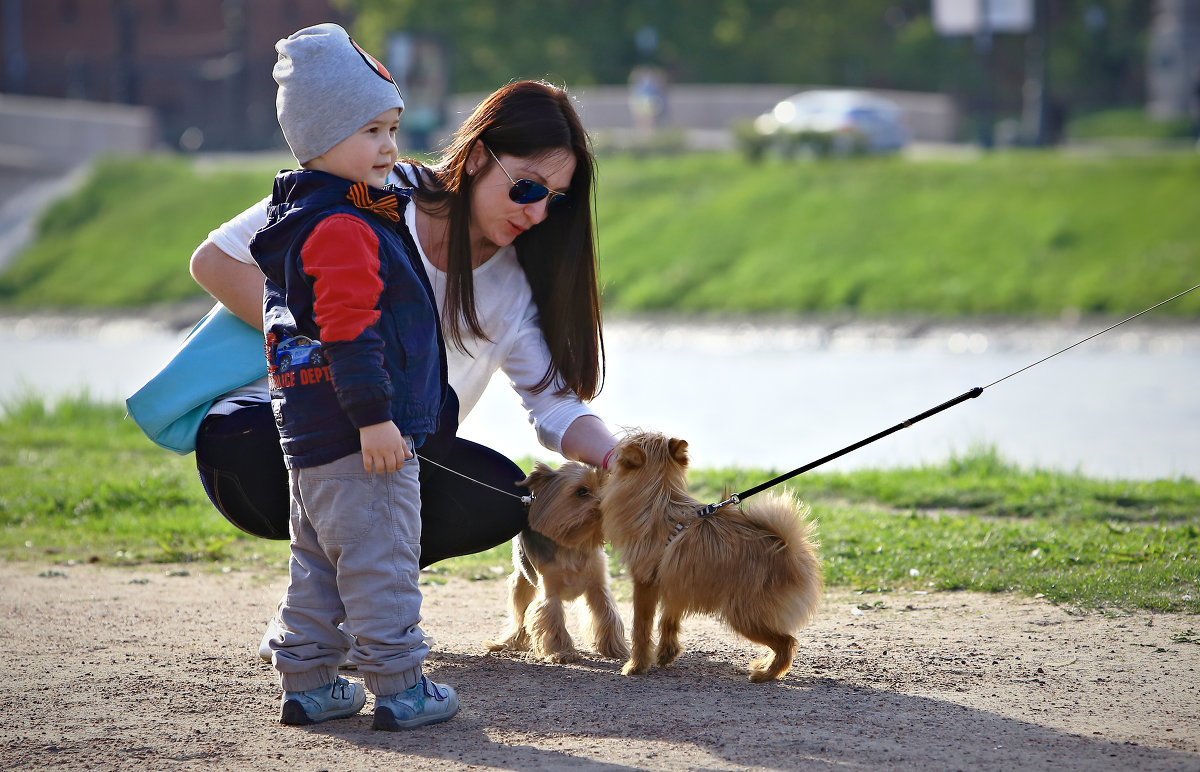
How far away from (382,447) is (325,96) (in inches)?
40.9

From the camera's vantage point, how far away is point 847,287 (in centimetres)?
2147

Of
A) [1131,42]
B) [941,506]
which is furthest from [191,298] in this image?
[1131,42]

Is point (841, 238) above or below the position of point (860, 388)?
above

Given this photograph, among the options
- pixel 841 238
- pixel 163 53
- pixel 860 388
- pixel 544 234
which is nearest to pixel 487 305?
pixel 544 234

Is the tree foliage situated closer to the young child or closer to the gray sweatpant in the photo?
the young child

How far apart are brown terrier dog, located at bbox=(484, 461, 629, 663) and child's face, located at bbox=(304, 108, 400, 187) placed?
1203 millimetres

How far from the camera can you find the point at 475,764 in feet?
11.6

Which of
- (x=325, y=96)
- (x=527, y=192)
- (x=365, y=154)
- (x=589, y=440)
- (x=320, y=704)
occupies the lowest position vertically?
(x=320, y=704)

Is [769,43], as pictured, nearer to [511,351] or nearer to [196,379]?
[511,351]

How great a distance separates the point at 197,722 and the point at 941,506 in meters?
4.48

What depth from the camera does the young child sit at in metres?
3.55

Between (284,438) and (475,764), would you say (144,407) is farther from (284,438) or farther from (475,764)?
(475,764)

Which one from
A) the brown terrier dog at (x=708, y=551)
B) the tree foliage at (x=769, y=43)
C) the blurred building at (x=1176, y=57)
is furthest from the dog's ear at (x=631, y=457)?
the blurred building at (x=1176, y=57)

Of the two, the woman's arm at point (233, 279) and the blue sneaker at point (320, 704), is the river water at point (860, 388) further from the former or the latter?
the blue sneaker at point (320, 704)
